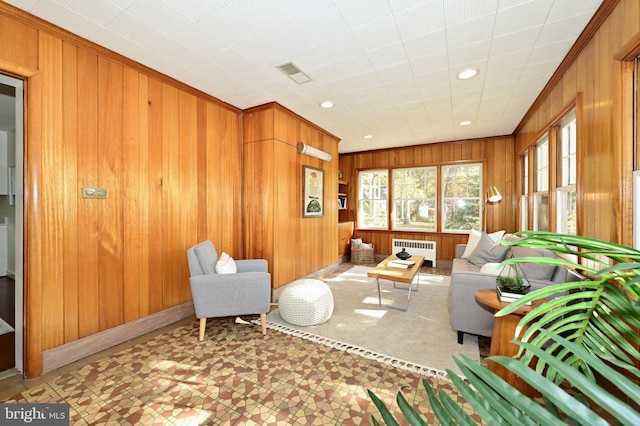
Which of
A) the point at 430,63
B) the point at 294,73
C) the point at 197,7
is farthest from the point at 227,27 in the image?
the point at 430,63

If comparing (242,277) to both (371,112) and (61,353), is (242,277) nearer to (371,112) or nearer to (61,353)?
(61,353)

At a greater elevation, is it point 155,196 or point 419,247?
point 155,196

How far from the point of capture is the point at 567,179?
2.84 meters

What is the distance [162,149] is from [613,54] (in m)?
3.92

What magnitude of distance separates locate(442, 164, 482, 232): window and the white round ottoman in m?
4.02

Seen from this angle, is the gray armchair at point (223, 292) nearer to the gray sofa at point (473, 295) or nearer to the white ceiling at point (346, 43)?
the gray sofa at point (473, 295)

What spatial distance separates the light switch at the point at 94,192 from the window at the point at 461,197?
19.2 feet

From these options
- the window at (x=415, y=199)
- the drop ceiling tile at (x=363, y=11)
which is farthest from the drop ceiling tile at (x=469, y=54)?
the window at (x=415, y=199)

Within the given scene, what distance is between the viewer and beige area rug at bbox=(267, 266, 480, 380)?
2.29 m

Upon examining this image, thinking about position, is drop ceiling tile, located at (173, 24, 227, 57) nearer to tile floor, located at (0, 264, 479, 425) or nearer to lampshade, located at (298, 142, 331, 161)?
lampshade, located at (298, 142, 331, 161)

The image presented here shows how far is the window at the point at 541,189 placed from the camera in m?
3.55

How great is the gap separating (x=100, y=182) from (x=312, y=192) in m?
2.91

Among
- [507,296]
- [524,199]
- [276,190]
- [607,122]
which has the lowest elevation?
[507,296]

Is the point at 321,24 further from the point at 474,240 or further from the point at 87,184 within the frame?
the point at 474,240
